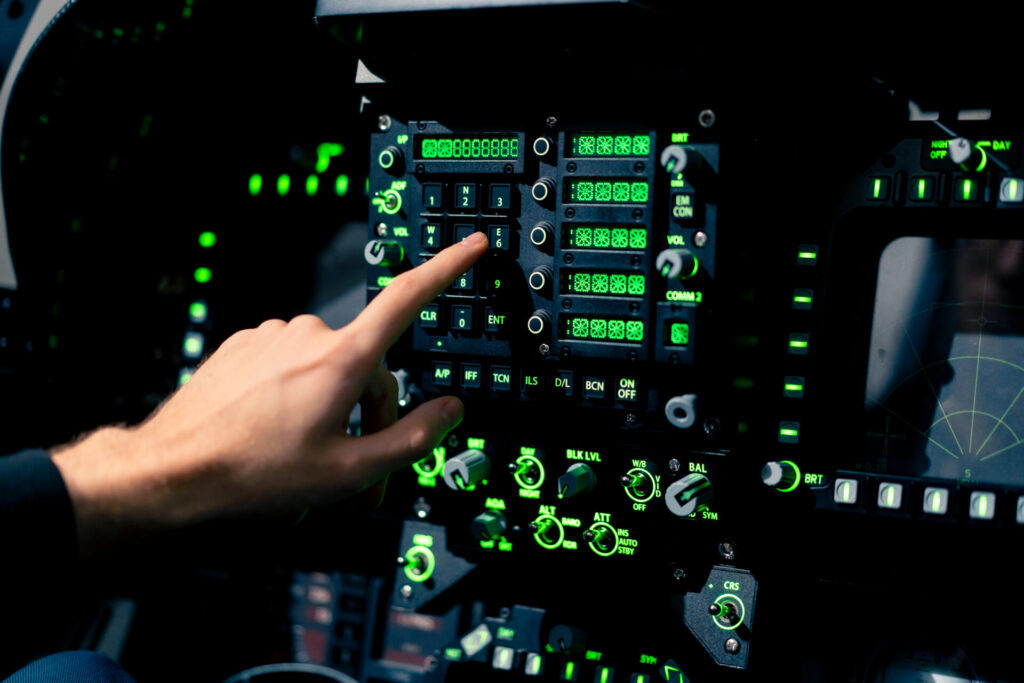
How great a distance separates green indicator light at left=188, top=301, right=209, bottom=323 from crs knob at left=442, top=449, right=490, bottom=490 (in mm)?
935

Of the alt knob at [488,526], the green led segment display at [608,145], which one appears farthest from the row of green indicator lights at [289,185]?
the alt knob at [488,526]

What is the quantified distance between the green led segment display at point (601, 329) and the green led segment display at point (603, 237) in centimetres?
13

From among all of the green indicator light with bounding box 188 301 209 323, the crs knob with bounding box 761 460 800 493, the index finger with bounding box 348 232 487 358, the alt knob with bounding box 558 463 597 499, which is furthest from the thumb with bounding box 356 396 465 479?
the green indicator light with bounding box 188 301 209 323

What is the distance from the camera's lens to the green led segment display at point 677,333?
1.48m

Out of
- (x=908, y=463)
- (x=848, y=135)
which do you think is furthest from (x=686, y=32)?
(x=908, y=463)

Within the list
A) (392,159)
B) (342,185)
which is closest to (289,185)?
(342,185)

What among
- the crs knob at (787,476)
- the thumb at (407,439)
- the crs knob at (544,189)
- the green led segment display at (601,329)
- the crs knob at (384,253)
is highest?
the crs knob at (544,189)

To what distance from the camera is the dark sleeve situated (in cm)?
117

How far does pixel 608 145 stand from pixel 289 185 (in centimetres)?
103

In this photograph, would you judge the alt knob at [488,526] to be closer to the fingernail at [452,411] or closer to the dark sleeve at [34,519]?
the fingernail at [452,411]

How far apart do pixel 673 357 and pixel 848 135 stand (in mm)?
562

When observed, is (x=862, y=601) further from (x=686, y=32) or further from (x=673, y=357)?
(x=686, y=32)

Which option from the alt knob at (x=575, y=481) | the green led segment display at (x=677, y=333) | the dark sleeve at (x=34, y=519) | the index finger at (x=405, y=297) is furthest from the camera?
the alt knob at (x=575, y=481)

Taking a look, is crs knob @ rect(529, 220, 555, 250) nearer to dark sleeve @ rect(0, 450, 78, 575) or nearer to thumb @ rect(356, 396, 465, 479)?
thumb @ rect(356, 396, 465, 479)
